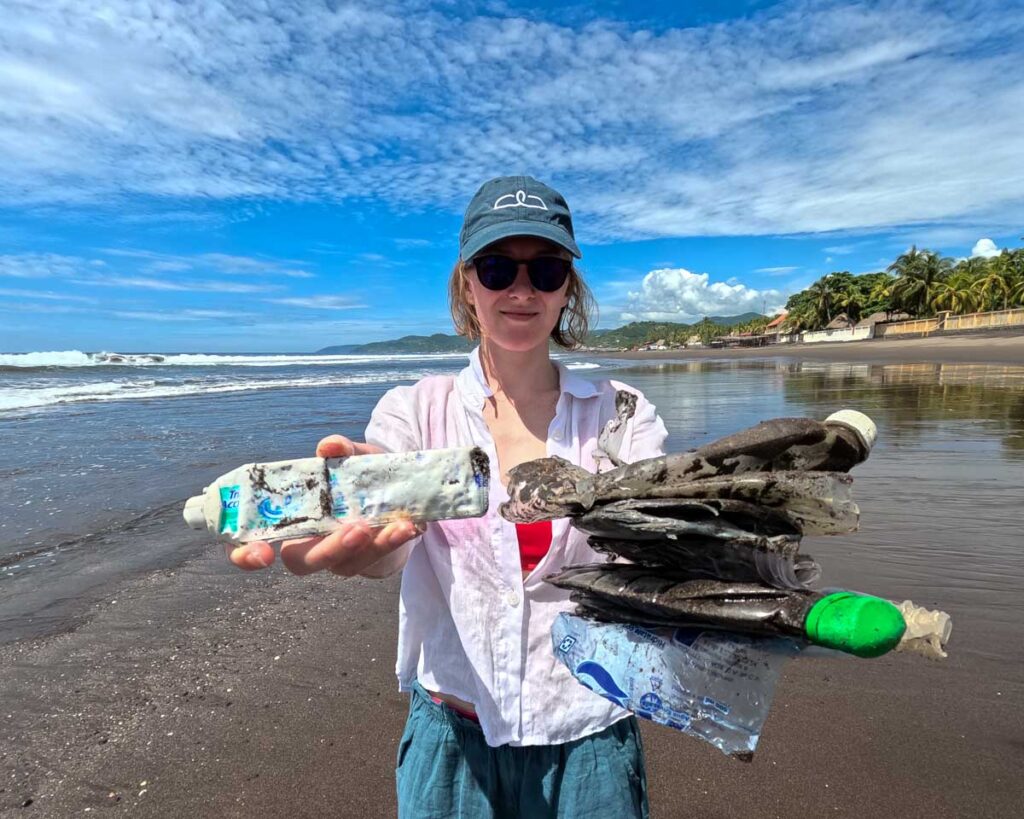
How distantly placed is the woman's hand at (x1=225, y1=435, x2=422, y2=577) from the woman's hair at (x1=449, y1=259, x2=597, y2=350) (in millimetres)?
1048

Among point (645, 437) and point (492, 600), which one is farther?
point (645, 437)

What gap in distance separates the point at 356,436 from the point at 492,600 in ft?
34.8

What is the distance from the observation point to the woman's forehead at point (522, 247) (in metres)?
1.88

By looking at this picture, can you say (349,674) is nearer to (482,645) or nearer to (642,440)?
(482,645)

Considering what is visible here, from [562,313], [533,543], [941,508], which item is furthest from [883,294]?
[533,543]

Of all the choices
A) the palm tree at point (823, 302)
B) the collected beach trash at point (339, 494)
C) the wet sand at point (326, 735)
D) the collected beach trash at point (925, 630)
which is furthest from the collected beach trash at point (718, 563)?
the palm tree at point (823, 302)

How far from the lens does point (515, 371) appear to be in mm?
2088

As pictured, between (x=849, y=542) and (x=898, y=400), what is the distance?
11349 mm

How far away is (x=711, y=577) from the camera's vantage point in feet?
3.98

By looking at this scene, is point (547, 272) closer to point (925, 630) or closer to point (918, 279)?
point (925, 630)

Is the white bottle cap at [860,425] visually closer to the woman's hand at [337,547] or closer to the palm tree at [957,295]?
the woman's hand at [337,547]

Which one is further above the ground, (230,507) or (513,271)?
(513,271)

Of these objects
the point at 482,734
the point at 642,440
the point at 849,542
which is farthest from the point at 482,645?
the point at 849,542

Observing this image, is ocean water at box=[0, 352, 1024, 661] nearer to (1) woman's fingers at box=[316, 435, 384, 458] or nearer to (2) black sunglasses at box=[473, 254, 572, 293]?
(2) black sunglasses at box=[473, 254, 572, 293]
